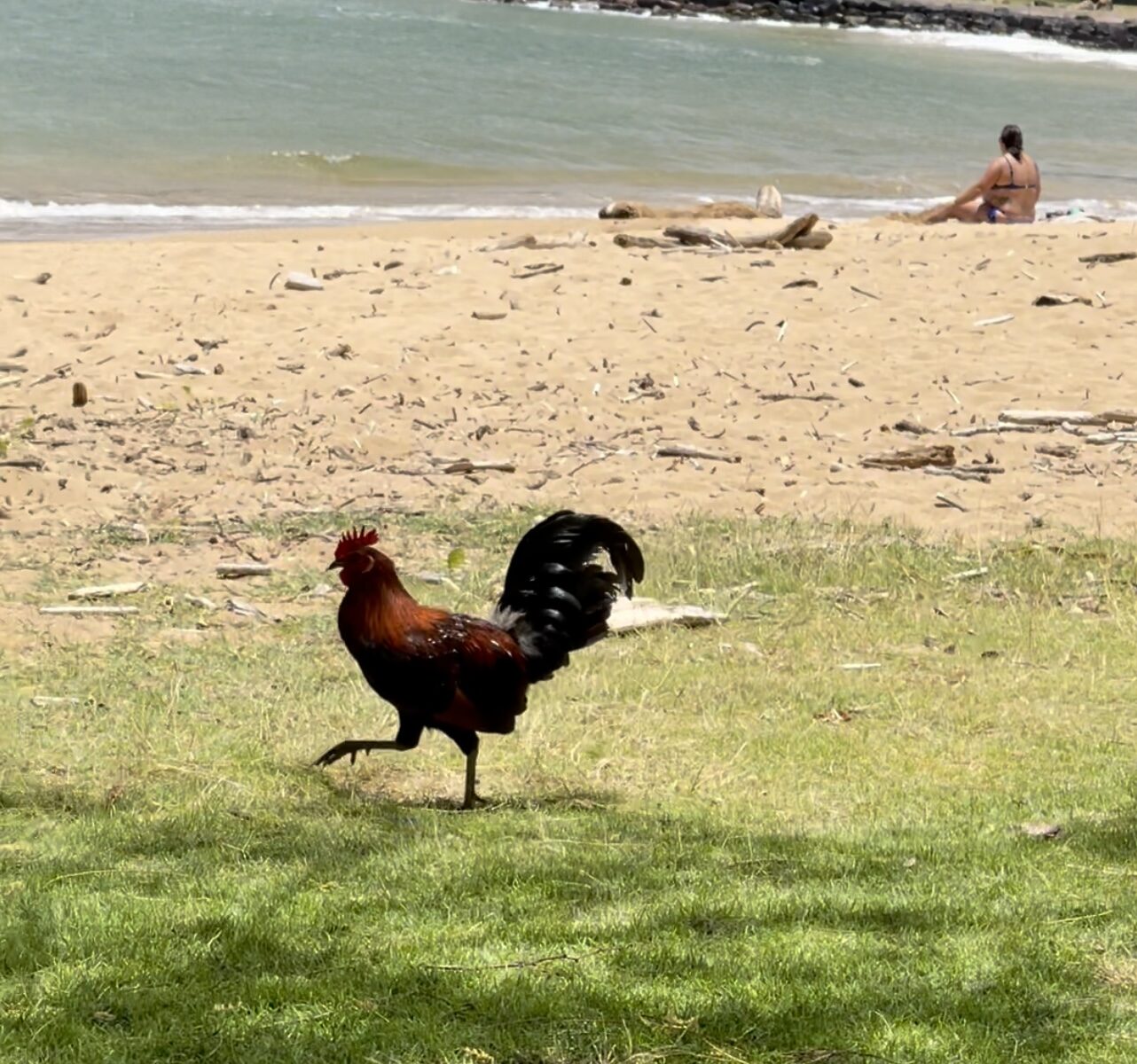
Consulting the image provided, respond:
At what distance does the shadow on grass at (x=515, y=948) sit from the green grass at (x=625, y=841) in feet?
0.04

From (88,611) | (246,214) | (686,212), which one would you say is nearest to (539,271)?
(686,212)

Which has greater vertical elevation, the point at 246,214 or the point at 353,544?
the point at 353,544

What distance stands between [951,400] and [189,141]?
1843 cm

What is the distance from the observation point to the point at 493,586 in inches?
374

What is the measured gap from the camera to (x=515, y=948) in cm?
466

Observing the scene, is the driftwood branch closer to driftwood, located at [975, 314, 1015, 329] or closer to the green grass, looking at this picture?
the green grass

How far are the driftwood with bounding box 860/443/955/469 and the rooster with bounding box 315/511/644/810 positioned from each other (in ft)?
17.9

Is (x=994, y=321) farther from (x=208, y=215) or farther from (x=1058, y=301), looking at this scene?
(x=208, y=215)

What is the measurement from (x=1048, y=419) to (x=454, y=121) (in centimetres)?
2142

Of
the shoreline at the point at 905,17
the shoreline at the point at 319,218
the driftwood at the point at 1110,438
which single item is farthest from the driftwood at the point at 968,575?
the shoreline at the point at 905,17

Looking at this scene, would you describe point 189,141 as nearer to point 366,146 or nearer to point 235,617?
point 366,146

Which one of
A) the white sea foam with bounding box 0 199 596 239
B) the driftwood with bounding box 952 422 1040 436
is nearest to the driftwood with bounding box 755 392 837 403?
the driftwood with bounding box 952 422 1040 436

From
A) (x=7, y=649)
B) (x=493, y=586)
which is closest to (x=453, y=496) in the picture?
(x=493, y=586)

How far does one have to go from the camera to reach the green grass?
13.7ft
